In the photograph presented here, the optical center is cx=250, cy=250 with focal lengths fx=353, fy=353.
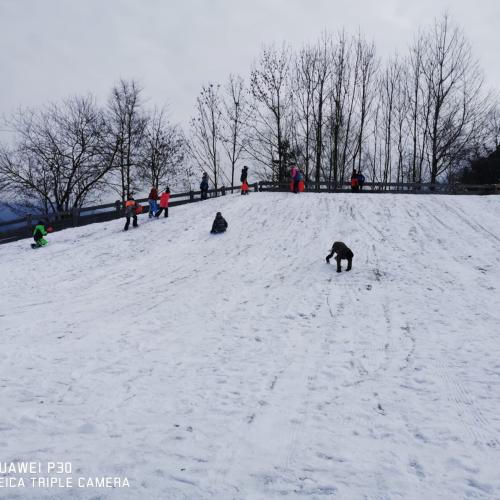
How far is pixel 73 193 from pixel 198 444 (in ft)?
86.8

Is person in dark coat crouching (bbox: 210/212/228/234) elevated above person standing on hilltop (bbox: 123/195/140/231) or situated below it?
below

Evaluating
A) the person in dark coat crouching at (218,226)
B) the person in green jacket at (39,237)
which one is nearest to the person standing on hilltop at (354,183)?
the person in dark coat crouching at (218,226)

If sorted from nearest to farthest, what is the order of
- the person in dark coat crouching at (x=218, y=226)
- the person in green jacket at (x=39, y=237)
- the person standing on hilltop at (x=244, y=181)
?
1. the person in dark coat crouching at (x=218, y=226)
2. the person in green jacket at (x=39, y=237)
3. the person standing on hilltop at (x=244, y=181)

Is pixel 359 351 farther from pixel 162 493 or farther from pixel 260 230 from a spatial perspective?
pixel 260 230

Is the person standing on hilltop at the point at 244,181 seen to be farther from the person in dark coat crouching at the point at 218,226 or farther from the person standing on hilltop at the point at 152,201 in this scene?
the person in dark coat crouching at the point at 218,226

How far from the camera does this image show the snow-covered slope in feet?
10.9

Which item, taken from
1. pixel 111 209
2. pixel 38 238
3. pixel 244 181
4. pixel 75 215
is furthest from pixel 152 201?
pixel 244 181

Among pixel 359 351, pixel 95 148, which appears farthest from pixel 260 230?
pixel 95 148

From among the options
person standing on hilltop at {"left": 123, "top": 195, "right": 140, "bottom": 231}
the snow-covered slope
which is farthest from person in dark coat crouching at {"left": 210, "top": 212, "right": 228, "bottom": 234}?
person standing on hilltop at {"left": 123, "top": 195, "right": 140, "bottom": 231}

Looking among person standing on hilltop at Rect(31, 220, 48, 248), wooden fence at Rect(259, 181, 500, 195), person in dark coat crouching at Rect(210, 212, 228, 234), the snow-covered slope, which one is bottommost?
the snow-covered slope

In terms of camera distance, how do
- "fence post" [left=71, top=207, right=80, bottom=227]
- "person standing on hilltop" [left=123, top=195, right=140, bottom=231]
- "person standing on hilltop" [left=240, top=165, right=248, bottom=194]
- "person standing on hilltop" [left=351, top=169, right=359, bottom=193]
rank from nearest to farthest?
"person standing on hilltop" [left=123, top=195, right=140, bottom=231] → "fence post" [left=71, top=207, right=80, bottom=227] → "person standing on hilltop" [left=240, top=165, right=248, bottom=194] → "person standing on hilltop" [left=351, top=169, right=359, bottom=193]

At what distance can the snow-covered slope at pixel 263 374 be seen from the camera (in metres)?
3.31

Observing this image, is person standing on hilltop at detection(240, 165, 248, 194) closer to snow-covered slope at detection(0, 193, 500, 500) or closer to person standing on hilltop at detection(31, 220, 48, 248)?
snow-covered slope at detection(0, 193, 500, 500)

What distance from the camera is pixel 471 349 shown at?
19.2 feet
